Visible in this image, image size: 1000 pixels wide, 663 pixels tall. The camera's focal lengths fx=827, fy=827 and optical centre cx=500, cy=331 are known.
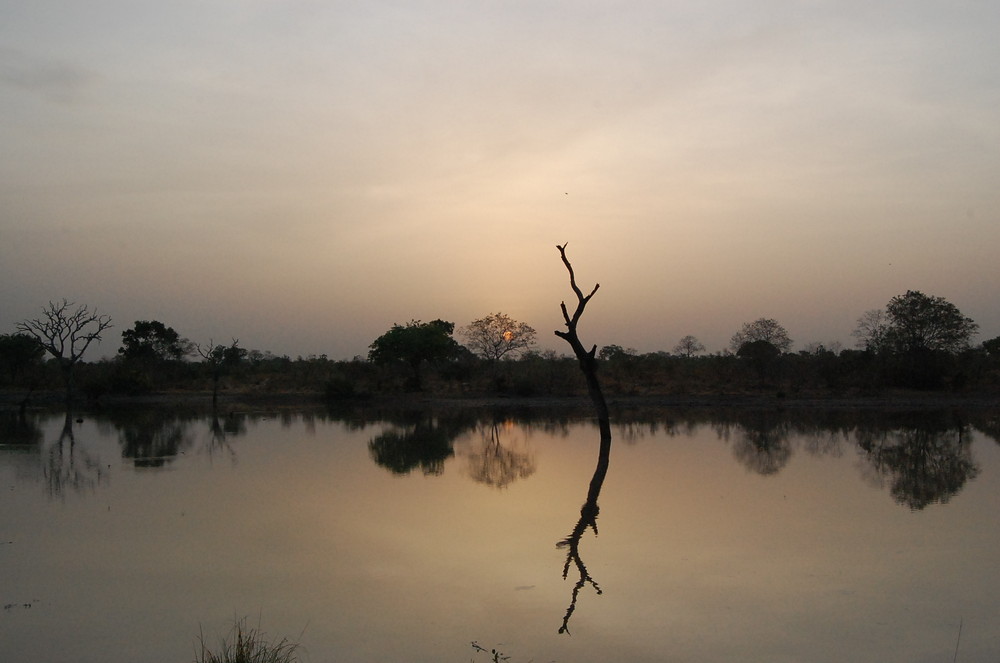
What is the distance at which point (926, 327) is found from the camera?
4256 cm

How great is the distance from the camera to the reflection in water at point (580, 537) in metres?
7.16

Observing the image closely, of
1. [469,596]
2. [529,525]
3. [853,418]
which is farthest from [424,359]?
[469,596]

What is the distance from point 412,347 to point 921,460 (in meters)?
32.7

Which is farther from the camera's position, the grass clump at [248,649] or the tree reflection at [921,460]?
the tree reflection at [921,460]

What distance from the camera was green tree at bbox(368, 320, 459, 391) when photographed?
46.8 metres

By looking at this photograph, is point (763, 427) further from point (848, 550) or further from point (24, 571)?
point (24, 571)

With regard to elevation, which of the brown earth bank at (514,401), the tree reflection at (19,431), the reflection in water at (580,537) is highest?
the brown earth bank at (514,401)

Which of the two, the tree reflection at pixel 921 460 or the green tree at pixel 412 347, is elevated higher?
the green tree at pixel 412 347

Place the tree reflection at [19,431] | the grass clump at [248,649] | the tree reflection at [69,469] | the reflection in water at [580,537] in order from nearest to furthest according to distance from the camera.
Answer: the grass clump at [248,649]
the reflection in water at [580,537]
the tree reflection at [69,469]
the tree reflection at [19,431]

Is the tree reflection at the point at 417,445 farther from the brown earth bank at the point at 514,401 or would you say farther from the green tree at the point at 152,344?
the green tree at the point at 152,344

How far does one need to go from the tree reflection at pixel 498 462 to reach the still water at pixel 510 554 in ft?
0.47

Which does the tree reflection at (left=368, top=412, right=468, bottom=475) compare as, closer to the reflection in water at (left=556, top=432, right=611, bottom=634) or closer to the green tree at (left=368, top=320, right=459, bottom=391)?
the reflection in water at (left=556, top=432, right=611, bottom=634)

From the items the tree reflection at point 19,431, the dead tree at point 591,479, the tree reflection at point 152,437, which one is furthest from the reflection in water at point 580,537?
the tree reflection at point 19,431

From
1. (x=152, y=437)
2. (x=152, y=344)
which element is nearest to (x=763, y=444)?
(x=152, y=437)
